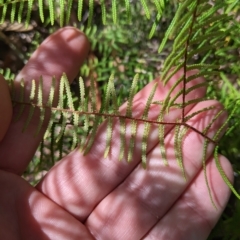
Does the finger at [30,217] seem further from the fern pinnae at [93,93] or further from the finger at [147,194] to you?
the fern pinnae at [93,93]

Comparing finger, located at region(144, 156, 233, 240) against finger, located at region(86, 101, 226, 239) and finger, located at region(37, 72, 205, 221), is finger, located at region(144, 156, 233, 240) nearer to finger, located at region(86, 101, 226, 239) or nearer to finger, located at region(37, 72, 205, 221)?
finger, located at region(86, 101, 226, 239)

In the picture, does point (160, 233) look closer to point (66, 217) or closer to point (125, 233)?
point (125, 233)

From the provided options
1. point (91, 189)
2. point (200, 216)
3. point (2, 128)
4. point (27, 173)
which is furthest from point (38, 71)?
point (200, 216)

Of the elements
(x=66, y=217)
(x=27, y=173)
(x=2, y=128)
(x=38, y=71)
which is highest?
(x=38, y=71)

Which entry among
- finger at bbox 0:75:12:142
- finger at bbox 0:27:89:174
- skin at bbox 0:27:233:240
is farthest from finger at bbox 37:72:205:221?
finger at bbox 0:75:12:142

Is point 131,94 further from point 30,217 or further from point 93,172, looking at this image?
point 30,217

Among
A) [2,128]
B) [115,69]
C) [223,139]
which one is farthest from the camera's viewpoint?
[115,69]

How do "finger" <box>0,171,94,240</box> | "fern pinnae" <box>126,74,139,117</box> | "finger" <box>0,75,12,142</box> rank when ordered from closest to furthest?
"fern pinnae" <box>126,74,139,117</box>
"finger" <box>0,75,12,142</box>
"finger" <box>0,171,94,240</box>
